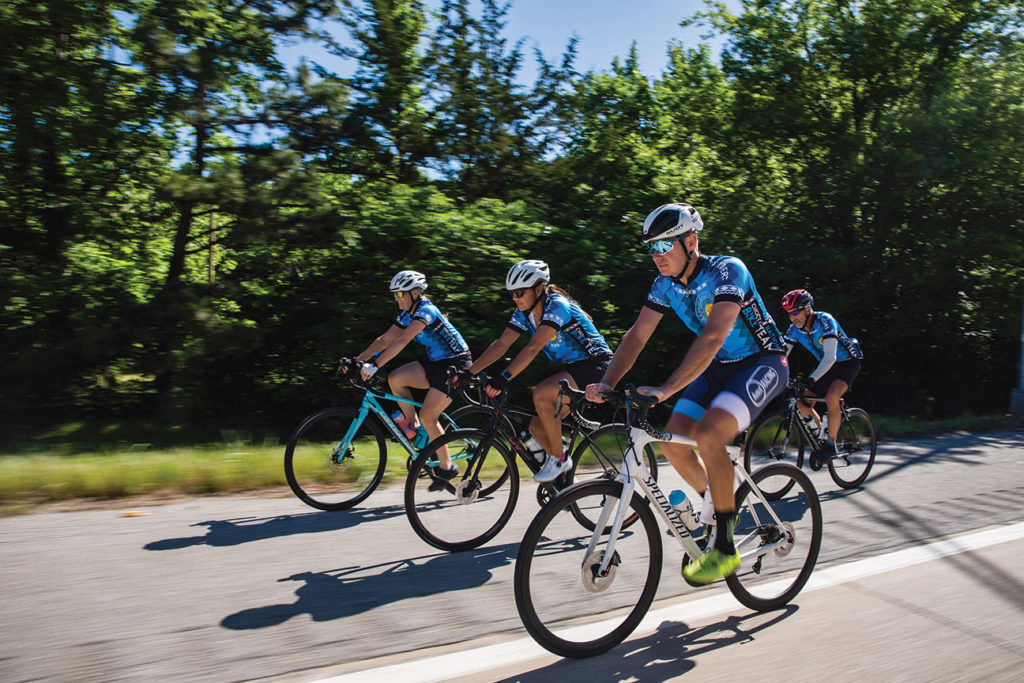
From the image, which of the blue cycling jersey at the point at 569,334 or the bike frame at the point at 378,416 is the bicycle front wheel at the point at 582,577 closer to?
the blue cycling jersey at the point at 569,334

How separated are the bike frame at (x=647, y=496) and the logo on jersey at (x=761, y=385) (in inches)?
11.8

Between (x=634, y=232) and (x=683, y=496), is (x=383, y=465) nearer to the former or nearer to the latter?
(x=683, y=496)

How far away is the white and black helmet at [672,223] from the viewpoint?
389 centimetres

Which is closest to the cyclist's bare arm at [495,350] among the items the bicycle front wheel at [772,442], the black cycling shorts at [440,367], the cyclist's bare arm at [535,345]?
the cyclist's bare arm at [535,345]

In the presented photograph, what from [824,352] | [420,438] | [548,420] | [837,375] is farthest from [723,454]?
[837,375]

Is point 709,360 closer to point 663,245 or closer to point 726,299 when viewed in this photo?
point 726,299

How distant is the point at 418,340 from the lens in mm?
6379

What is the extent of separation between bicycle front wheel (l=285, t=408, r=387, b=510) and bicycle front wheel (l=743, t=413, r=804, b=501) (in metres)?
3.53

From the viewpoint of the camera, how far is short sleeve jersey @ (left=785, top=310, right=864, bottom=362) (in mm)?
7348

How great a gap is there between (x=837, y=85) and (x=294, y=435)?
16.1 m

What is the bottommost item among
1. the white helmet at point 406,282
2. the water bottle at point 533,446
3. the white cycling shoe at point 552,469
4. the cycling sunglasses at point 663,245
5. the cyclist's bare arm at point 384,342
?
the white cycling shoe at point 552,469

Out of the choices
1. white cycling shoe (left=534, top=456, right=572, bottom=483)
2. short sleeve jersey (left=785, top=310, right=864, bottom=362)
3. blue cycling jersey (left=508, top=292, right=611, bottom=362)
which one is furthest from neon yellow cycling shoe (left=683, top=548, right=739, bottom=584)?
short sleeve jersey (left=785, top=310, right=864, bottom=362)

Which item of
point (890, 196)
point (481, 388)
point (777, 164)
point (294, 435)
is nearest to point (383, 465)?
point (294, 435)

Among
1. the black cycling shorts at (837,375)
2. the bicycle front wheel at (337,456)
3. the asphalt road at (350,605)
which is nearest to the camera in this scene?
the asphalt road at (350,605)
